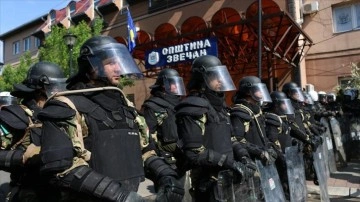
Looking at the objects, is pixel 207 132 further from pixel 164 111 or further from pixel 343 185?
pixel 343 185

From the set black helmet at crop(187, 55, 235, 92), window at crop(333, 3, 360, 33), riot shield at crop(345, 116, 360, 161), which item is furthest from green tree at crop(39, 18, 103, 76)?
black helmet at crop(187, 55, 235, 92)

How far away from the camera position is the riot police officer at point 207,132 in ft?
11.2

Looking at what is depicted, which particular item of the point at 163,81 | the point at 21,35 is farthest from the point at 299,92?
the point at 21,35

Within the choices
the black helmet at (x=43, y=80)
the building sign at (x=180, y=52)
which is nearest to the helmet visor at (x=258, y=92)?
the black helmet at (x=43, y=80)

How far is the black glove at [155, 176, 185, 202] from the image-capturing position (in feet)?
7.88

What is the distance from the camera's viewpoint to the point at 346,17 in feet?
51.4

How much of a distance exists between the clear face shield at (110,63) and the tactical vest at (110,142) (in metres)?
0.21

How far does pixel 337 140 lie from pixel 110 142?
9150 mm

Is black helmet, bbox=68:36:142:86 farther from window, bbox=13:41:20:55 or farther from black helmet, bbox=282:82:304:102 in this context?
window, bbox=13:41:20:55

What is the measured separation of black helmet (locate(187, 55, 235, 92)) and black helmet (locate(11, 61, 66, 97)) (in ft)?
4.56

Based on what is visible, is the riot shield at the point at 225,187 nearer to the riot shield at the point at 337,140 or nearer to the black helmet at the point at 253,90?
the black helmet at the point at 253,90

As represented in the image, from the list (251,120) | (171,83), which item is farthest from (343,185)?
(171,83)

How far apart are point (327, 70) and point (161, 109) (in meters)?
12.5

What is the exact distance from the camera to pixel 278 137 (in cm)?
602
